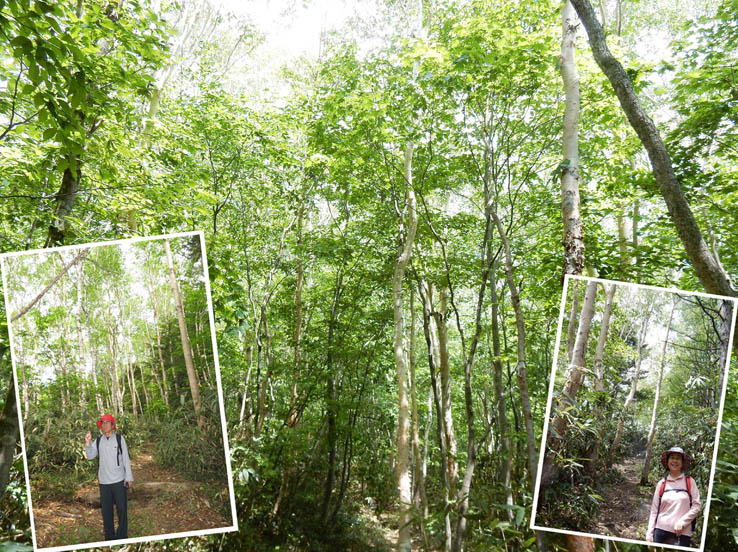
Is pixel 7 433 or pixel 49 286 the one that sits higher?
pixel 49 286

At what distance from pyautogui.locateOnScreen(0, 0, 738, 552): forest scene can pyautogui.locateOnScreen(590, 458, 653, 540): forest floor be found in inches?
Answer: 4.3

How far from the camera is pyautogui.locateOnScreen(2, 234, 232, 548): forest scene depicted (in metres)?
2.28

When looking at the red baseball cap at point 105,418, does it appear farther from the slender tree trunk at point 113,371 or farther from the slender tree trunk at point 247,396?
the slender tree trunk at point 247,396

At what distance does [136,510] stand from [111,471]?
0.84 ft

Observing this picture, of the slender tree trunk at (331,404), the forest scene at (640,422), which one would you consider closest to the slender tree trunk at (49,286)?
the forest scene at (640,422)

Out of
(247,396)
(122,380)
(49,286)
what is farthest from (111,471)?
(247,396)

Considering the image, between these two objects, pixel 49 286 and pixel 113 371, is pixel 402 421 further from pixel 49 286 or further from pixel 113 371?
pixel 49 286

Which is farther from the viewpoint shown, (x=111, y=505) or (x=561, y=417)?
(x=561, y=417)

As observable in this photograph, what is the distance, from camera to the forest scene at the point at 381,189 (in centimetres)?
286

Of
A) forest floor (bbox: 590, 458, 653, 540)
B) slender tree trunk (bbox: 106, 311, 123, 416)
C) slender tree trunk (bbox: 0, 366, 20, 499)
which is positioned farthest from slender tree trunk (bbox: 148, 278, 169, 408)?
forest floor (bbox: 590, 458, 653, 540)

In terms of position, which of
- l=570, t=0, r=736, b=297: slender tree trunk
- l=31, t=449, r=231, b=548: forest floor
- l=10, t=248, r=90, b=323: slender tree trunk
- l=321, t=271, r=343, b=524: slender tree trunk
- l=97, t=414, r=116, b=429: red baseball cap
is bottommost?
l=321, t=271, r=343, b=524: slender tree trunk

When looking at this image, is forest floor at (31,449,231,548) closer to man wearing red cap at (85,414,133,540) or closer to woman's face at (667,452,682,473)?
man wearing red cap at (85,414,133,540)

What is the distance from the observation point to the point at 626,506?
2.31m

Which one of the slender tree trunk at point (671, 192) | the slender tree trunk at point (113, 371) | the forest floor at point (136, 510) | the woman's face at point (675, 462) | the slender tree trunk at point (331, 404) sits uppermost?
the slender tree trunk at point (671, 192)
